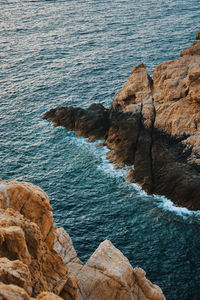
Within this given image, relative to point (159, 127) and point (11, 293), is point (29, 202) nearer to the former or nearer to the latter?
point (11, 293)

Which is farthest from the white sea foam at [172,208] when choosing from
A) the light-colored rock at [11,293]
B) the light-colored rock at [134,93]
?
the light-colored rock at [11,293]

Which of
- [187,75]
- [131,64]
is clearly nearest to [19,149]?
[187,75]

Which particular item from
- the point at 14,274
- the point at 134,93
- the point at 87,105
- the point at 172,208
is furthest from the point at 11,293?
the point at 87,105

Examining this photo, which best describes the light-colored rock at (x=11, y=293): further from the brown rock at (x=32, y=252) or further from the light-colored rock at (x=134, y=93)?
the light-colored rock at (x=134, y=93)

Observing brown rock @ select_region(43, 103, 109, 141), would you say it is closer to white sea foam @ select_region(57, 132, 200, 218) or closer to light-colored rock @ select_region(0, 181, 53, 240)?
white sea foam @ select_region(57, 132, 200, 218)

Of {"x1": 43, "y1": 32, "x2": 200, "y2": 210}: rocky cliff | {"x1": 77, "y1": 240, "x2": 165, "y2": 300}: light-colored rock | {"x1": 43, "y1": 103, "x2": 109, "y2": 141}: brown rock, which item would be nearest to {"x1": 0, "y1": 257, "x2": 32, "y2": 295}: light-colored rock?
{"x1": 77, "y1": 240, "x2": 165, "y2": 300}: light-colored rock
